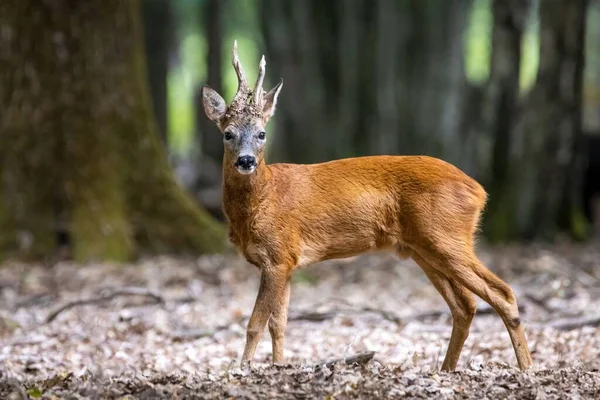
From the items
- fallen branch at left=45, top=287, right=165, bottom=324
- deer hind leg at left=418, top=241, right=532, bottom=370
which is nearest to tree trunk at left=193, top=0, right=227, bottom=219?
fallen branch at left=45, top=287, right=165, bottom=324

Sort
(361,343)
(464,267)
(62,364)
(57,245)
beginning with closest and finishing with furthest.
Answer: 1. (464,267)
2. (62,364)
3. (361,343)
4. (57,245)

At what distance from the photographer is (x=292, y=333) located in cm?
832

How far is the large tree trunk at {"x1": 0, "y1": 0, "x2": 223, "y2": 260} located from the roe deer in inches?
210

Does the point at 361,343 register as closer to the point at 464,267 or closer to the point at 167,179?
the point at 464,267

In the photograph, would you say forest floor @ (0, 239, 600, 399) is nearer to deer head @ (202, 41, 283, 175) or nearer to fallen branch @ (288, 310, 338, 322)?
fallen branch @ (288, 310, 338, 322)

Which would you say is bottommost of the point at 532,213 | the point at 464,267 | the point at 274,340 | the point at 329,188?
the point at 532,213

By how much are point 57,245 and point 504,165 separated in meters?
7.16

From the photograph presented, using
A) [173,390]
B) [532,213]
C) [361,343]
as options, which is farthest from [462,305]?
[532,213]

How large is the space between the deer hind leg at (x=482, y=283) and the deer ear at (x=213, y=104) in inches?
67.8

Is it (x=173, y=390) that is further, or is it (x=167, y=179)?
(x=167, y=179)

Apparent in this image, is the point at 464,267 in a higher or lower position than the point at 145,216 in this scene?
higher

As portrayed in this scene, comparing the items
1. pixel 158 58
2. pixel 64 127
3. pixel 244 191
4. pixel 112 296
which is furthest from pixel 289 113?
pixel 244 191

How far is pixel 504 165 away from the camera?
1520 cm

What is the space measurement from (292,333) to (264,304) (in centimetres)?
182
